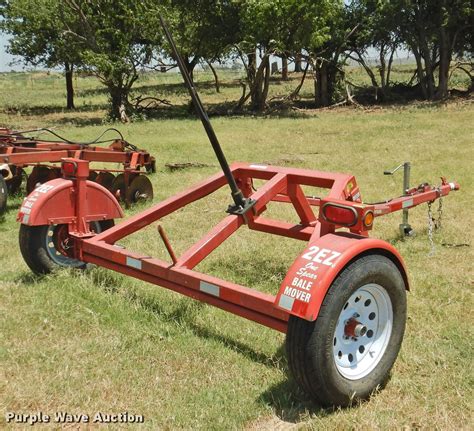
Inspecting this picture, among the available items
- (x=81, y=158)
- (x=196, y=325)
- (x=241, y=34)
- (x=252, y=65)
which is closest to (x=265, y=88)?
(x=252, y=65)

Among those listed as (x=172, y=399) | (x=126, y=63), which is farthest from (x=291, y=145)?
(x=172, y=399)

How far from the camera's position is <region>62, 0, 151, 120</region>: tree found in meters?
18.7

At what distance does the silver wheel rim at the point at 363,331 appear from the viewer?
2906 millimetres

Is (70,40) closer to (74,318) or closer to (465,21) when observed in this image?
(465,21)

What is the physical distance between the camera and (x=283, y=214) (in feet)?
23.5

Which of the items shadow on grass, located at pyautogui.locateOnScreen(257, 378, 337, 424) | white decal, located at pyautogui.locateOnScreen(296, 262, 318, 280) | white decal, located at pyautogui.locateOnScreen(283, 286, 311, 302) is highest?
white decal, located at pyautogui.locateOnScreen(296, 262, 318, 280)

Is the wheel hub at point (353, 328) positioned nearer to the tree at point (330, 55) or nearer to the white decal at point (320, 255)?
the white decal at point (320, 255)

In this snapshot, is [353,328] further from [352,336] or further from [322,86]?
[322,86]

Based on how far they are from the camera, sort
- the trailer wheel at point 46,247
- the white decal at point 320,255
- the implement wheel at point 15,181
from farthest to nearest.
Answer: the implement wheel at point 15,181, the trailer wheel at point 46,247, the white decal at point 320,255

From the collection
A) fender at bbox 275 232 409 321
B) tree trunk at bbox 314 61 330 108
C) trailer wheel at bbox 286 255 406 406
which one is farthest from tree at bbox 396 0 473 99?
fender at bbox 275 232 409 321

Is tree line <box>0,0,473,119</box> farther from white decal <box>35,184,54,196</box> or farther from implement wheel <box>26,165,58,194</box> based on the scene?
white decal <box>35,184,54,196</box>

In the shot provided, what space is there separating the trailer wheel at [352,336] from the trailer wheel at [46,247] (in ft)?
8.09

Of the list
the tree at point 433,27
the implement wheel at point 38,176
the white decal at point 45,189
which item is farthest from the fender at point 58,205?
the tree at point 433,27

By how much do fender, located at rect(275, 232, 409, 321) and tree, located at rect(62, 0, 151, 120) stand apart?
17022 mm
